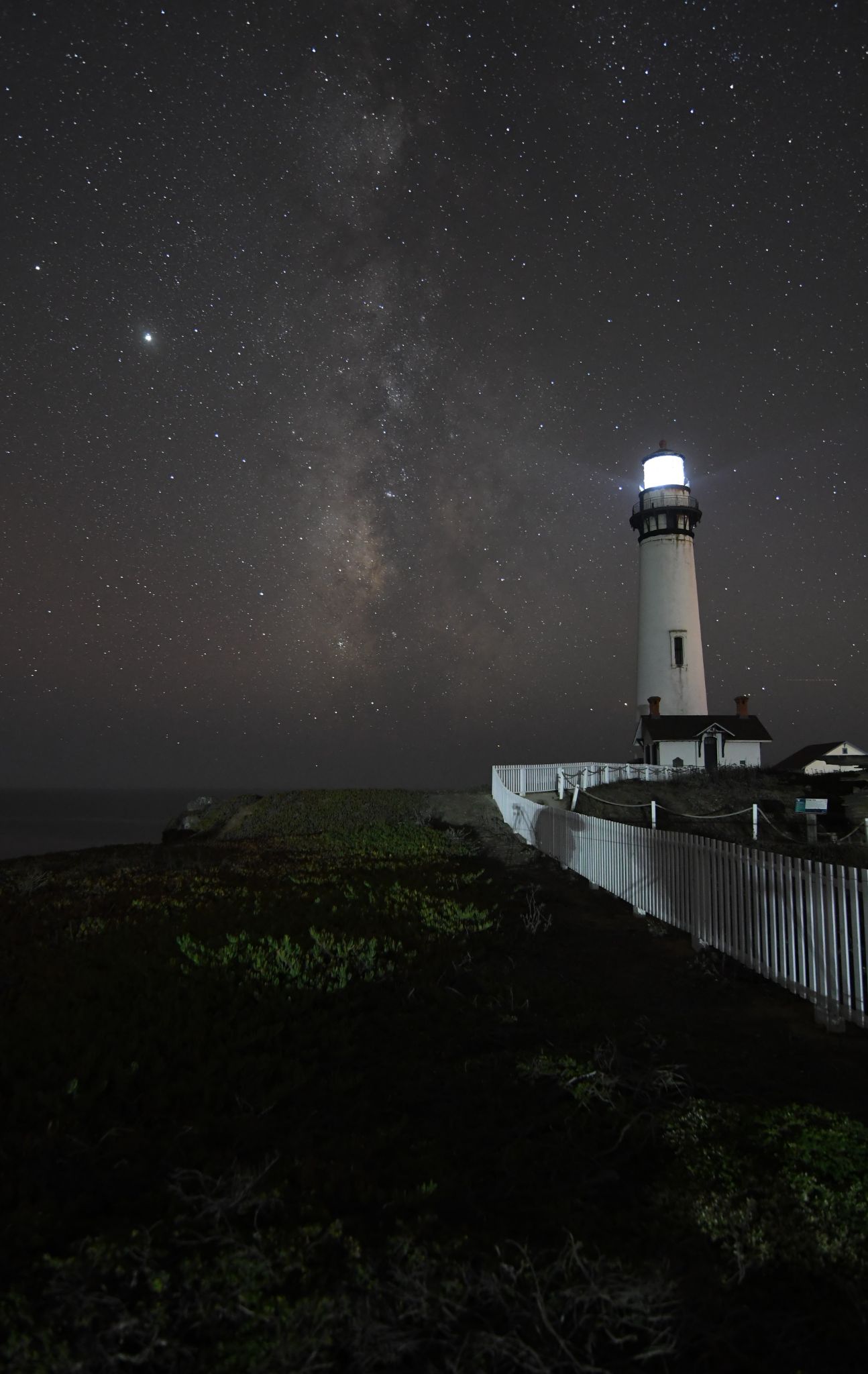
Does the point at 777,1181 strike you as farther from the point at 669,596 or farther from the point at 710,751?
the point at 669,596

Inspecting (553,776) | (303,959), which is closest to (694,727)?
(553,776)

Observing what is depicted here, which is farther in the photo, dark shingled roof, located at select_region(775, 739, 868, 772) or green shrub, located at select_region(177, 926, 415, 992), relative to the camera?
dark shingled roof, located at select_region(775, 739, 868, 772)

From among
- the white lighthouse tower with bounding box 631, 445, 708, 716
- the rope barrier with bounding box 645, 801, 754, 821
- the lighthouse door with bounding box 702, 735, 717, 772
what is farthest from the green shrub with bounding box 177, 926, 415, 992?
the white lighthouse tower with bounding box 631, 445, 708, 716

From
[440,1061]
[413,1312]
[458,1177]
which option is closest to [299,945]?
[440,1061]

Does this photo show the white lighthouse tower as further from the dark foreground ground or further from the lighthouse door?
the dark foreground ground

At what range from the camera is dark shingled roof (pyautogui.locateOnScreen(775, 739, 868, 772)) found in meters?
46.4

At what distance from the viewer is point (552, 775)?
29.8 m

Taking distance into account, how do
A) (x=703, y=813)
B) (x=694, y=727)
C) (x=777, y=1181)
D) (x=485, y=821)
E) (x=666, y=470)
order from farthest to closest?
(x=666, y=470)
(x=694, y=727)
(x=703, y=813)
(x=485, y=821)
(x=777, y=1181)

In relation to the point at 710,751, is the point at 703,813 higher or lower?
lower

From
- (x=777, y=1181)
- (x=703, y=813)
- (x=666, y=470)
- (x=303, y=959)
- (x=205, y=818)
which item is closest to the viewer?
(x=777, y=1181)

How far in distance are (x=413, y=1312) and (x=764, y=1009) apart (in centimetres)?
544

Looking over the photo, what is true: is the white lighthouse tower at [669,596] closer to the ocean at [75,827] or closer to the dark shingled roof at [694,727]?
the dark shingled roof at [694,727]

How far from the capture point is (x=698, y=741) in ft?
134

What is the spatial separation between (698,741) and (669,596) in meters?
8.52
